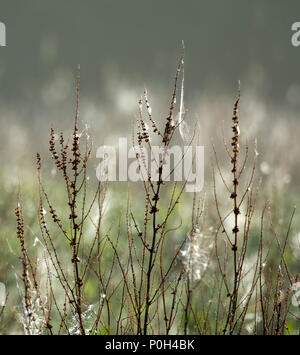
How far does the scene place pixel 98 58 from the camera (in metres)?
19.9

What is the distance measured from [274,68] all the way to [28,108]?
8.56 metres

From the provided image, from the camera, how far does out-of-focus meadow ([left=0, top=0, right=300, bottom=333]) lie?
16.0ft

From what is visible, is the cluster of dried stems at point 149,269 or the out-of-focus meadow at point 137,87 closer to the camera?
the cluster of dried stems at point 149,269

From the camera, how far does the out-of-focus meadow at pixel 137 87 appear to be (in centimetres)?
488

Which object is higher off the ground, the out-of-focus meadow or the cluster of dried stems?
the out-of-focus meadow

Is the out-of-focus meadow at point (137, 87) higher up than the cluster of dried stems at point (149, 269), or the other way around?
the out-of-focus meadow at point (137, 87)

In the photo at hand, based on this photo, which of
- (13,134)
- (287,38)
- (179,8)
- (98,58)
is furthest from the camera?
(179,8)

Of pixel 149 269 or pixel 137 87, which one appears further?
pixel 137 87

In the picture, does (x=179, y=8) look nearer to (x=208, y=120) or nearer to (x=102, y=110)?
(x=102, y=110)

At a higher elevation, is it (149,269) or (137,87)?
(137,87)

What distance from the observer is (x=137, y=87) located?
466 inches

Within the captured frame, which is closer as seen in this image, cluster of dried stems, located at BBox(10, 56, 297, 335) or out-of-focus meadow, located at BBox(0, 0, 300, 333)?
cluster of dried stems, located at BBox(10, 56, 297, 335)
